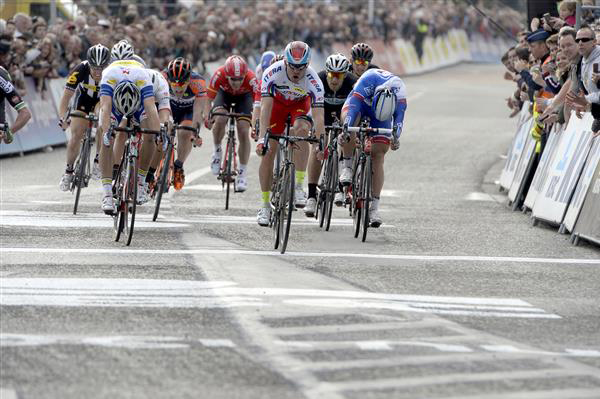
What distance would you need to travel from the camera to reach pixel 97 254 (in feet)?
40.3

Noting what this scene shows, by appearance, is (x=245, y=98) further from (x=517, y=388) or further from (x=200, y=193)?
(x=517, y=388)

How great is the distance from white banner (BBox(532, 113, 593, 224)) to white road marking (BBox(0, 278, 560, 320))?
504 centimetres

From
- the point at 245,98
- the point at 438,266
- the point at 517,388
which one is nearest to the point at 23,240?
the point at 438,266

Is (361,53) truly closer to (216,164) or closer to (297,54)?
(297,54)

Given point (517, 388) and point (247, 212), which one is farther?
point (247, 212)

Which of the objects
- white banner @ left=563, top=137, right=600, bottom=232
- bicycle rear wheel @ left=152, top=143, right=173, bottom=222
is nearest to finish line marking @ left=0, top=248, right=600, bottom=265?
white banner @ left=563, top=137, right=600, bottom=232

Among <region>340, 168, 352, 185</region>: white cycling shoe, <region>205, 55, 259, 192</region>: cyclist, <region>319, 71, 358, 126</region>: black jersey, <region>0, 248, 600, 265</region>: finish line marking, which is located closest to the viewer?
<region>0, 248, 600, 265</region>: finish line marking

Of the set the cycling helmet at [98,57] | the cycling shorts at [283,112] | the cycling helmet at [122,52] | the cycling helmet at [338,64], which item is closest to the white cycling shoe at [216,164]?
the cycling helmet at [98,57]

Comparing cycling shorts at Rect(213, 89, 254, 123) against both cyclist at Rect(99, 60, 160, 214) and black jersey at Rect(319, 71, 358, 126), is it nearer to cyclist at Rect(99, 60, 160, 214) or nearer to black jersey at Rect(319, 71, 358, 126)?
black jersey at Rect(319, 71, 358, 126)

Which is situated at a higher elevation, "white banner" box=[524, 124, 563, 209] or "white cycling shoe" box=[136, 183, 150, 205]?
"white banner" box=[524, 124, 563, 209]

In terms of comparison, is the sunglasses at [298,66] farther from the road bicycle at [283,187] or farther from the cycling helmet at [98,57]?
the cycling helmet at [98,57]

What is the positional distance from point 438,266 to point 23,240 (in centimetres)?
370

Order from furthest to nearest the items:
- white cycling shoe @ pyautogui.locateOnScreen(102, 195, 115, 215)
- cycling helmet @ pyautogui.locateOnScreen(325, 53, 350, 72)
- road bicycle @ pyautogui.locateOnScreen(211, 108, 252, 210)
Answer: road bicycle @ pyautogui.locateOnScreen(211, 108, 252, 210) → cycling helmet @ pyautogui.locateOnScreen(325, 53, 350, 72) → white cycling shoe @ pyautogui.locateOnScreen(102, 195, 115, 215)

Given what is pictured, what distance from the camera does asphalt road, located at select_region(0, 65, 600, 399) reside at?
24.5ft
